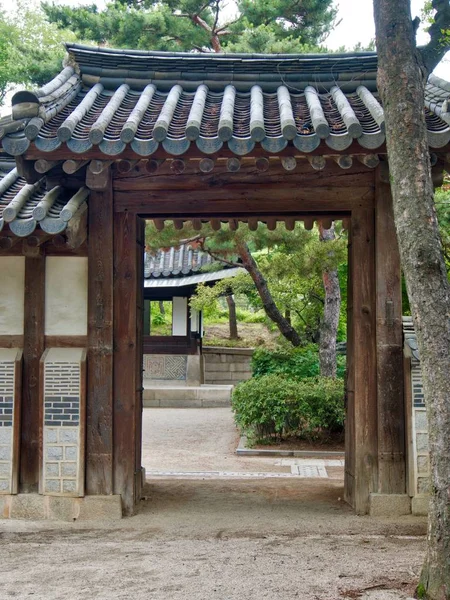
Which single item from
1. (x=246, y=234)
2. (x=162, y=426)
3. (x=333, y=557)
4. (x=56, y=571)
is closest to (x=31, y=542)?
(x=56, y=571)

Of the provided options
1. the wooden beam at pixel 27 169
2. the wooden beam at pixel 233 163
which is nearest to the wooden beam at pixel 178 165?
the wooden beam at pixel 233 163

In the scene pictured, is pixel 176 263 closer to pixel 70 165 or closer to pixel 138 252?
pixel 138 252

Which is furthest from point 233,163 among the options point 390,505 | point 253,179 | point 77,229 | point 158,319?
point 158,319

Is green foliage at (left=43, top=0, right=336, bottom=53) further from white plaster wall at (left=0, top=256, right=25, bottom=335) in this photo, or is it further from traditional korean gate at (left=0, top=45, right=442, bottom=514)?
white plaster wall at (left=0, top=256, right=25, bottom=335)

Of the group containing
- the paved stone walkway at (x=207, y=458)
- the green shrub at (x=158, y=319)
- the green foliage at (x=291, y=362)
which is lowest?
the paved stone walkway at (x=207, y=458)

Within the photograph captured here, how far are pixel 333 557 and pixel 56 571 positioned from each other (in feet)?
6.88

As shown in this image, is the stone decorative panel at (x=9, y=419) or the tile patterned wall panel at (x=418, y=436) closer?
the tile patterned wall panel at (x=418, y=436)

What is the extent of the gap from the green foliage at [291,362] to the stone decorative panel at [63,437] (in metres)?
11.8

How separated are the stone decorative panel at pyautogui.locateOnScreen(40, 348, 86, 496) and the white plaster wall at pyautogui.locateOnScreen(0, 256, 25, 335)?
27.6 inches

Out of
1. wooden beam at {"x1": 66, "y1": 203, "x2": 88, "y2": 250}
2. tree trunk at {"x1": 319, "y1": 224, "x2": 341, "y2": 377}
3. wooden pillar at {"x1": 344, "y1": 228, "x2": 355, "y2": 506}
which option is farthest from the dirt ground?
tree trunk at {"x1": 319, "y1": 224, "x2": 341, "y2": 377}

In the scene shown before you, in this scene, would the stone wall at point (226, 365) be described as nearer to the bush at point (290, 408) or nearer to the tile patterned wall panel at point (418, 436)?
the bush at point (290, 408)

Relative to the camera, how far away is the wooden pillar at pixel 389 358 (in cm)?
656

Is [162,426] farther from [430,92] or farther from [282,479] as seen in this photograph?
[430,92]

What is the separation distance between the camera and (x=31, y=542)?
229 inches
